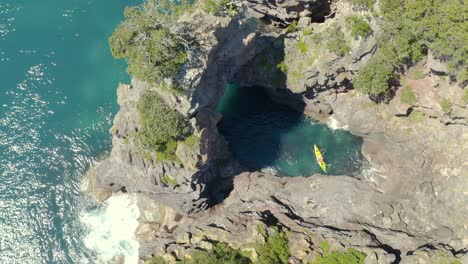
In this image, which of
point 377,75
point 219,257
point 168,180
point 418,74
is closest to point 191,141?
point 168,180

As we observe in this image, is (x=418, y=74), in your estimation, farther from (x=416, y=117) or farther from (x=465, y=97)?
(x=465, y=97)

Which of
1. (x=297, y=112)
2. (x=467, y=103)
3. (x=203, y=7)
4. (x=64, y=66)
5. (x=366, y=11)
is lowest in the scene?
(x=467, y=103)

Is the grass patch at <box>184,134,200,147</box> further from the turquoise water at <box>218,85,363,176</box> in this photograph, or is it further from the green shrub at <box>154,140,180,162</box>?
the turquoise water at <box>218,85,363,176</box>

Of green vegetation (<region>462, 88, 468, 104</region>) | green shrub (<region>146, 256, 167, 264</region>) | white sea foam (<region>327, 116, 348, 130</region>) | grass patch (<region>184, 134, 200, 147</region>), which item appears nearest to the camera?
green shrub (<region>146, 256, 167, 264</region>)

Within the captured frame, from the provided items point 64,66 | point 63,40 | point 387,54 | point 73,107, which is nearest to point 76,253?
point 73,107

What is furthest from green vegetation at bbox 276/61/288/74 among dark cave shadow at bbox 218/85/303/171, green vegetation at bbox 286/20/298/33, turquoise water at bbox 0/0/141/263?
turquoise water at bbox 0/0/141/263

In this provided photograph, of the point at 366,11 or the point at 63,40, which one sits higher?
the point at 63,40

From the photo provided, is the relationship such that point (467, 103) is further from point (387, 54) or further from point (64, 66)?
point (64, 66)
